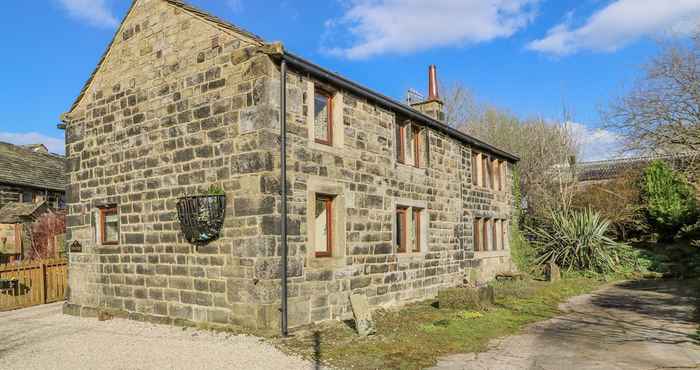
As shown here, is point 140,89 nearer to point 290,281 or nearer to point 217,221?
point 217,221

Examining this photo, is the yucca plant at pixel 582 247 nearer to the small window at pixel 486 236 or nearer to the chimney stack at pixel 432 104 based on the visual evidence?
the small window at pixel 486 236

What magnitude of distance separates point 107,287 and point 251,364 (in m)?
6.10

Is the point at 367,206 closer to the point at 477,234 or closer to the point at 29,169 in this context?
the point at 477,234

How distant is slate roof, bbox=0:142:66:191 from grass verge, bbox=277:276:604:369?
18309 mm

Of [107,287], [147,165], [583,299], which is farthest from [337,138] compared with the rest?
[583,299]

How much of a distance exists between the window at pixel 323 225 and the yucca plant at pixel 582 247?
12579mm

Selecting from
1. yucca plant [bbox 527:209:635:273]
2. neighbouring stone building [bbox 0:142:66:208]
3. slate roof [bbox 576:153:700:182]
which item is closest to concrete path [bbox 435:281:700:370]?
slate roof [bbox 576:153:700:182]

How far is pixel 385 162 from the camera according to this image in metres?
12.5

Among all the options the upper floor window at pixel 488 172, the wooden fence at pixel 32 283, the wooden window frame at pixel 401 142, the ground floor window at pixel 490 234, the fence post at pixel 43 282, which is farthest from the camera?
the upper floor window at pixel 488 172

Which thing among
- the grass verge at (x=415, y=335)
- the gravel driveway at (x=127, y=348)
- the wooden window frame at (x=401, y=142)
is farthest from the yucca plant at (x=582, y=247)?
the gravel driveway at (x=127, y=348)

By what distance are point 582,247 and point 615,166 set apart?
1769 centimetres

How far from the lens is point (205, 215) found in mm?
9547

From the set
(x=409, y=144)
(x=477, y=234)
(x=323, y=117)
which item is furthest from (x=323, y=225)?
(x=477, y=234)

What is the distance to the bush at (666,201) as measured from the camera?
73.0ft
